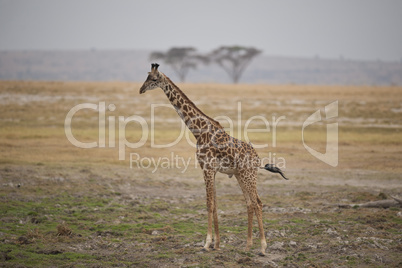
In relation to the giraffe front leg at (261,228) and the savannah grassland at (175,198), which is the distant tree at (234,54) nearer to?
the savannah grassland at (175,198)

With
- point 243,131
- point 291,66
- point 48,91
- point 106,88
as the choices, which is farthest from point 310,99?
point 291,66

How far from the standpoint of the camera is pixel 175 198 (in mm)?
11883

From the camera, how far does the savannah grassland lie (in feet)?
26.2

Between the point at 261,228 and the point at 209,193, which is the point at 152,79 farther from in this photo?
the point at 261,228

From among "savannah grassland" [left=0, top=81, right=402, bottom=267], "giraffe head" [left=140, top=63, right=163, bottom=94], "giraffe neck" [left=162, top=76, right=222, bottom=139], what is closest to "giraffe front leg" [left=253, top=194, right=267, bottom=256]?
"savannah grassland" [left=0, top=81, right=402, bottom=267]

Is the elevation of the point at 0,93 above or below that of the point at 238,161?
above

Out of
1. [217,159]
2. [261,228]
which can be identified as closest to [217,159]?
[217,159]

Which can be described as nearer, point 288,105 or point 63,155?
point 63,155

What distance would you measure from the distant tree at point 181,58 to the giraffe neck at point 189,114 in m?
58.9

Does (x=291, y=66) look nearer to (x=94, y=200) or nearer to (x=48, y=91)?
(x=48, y=91)

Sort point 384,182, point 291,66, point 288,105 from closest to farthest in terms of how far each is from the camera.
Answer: point 384,182 → point 288,105 → point 291,66

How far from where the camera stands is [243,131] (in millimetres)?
22656

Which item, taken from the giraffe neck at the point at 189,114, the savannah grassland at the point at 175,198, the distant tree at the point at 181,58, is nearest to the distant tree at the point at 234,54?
the distant tree at the point at 181,58

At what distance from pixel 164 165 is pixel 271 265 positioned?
334 inches
